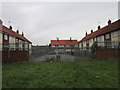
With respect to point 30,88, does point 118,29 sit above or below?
above

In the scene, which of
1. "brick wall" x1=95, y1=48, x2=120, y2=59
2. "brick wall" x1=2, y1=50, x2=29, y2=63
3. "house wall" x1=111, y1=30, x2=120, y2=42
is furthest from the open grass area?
"house wall" x1=111, y1=30, x2=120, y2=42

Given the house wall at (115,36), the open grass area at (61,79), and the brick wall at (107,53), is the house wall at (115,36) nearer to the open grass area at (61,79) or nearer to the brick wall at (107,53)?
the brick wall at (107,53)

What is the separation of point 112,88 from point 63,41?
62469 millimetres

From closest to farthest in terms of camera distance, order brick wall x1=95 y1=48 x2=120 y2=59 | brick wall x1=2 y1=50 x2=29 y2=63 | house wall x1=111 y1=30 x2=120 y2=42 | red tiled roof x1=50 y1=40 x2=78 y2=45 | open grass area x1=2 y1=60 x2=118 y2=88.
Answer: open grass area x1=2 y1=60 x2=118 y2=88 < brick wall x1=2 y1=50 x2=29 y2=63 < brick wall x1=95 y1=48 x2=120 y2=59 < house wall x1=111 y1=30 x2=120 y2=42 < red tiled roof x1=50 y1=40 x2=78 y2=45

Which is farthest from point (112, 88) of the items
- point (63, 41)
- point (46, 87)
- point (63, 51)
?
point (63, 41)

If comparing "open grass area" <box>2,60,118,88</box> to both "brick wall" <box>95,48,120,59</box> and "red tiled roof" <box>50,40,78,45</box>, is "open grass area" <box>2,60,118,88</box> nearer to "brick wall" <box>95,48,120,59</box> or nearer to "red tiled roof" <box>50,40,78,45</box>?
"brick wall" <box>95,48,120,59</box>

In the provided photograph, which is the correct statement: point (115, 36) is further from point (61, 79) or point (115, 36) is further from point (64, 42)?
point (64, 42)

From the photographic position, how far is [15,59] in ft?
44.7

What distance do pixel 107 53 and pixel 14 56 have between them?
37.0 feet

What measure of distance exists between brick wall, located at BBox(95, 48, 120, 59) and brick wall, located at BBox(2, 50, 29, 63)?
8.74m

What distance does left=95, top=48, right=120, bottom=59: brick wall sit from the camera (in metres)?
15.4

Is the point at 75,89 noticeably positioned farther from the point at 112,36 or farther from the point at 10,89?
the point at 112,36

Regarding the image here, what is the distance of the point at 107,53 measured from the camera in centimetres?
1566

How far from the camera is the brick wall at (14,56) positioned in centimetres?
1327
